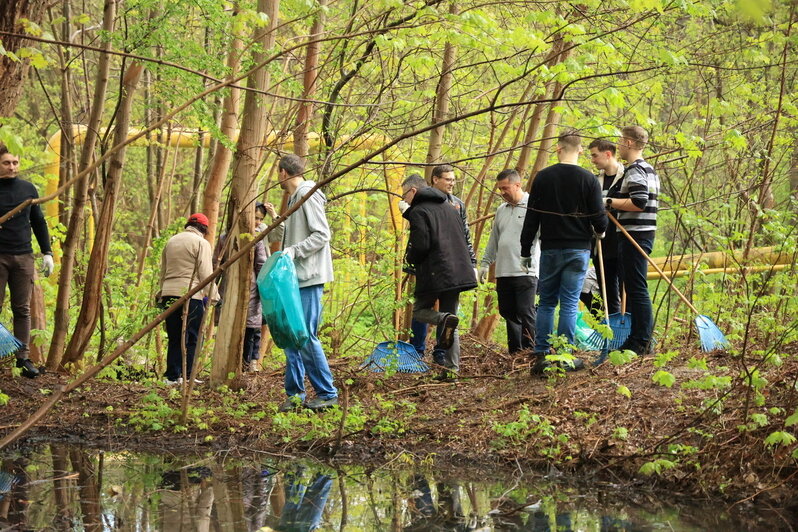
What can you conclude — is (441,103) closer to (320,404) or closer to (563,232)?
(563,232)

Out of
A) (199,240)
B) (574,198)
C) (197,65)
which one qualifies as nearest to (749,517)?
(574,198)

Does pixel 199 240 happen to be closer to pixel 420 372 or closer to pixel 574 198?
pixel 420 372

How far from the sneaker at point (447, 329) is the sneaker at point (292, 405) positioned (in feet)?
4.71

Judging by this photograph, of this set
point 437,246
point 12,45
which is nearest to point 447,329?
point 437,246

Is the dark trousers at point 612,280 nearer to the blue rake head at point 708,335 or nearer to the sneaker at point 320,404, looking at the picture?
the blue rake head at point 708,335

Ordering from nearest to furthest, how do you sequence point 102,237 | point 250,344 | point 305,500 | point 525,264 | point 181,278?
point 305,500
point 525,264
point 102,237
point 181,278
point 250,344

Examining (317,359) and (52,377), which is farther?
(52,377)

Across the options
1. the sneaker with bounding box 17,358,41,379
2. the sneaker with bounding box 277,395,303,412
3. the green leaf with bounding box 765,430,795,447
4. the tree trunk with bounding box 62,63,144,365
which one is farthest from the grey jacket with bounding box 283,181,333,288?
the green leaf with bounding box 765,430,795,447

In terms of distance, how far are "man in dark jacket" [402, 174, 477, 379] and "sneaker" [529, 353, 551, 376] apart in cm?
75

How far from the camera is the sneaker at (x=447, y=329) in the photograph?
7139 millimetres

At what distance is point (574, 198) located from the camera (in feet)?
21.7

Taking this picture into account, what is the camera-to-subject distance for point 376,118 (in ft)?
27.8

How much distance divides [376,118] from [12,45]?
12.7ft

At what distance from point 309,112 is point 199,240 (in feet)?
5.84
